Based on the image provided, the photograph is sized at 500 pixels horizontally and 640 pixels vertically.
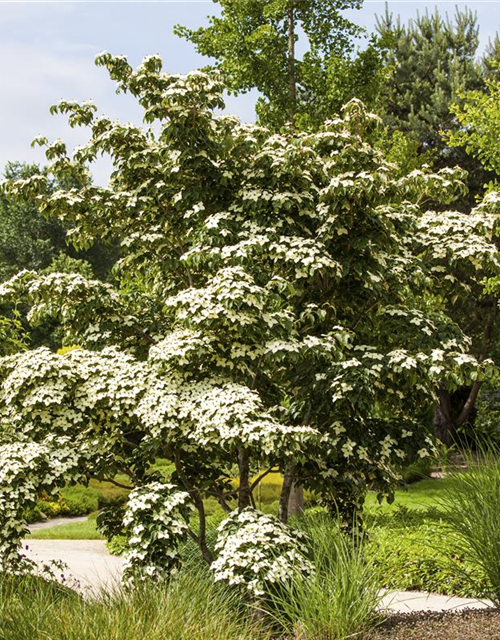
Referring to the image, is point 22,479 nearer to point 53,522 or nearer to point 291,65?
point 291,65

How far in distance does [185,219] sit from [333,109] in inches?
257

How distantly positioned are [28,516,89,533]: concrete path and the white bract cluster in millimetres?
8843

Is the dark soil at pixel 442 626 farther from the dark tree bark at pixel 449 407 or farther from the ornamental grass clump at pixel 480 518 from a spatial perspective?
the dark tree bark at pixel 449 407

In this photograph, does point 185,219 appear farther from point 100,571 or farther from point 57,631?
point 100,571

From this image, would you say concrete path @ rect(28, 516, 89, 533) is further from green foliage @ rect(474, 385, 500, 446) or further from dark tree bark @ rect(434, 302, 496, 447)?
green foliage @ rect(474, 385, 500, 446)

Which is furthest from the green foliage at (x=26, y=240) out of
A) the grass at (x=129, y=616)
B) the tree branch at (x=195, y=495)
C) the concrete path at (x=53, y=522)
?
the grass at (x=129, y=616)

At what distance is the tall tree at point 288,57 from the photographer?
39.6 ft

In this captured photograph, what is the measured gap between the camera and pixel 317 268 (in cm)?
570

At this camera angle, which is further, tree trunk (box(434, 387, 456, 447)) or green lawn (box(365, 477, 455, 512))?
tree trunk (box(434, 387, 456, 447))

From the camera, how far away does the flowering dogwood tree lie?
18.0 feet

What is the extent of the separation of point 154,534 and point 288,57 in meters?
9.71

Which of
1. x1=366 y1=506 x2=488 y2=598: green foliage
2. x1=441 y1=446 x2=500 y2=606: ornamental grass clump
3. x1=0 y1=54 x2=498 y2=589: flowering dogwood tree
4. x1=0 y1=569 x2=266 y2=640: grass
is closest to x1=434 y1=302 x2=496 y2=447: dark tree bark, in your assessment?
x1=366 y1=506 x2=488 y2=598: green foliage

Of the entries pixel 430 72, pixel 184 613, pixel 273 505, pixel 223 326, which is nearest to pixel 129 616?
pixel 184 613

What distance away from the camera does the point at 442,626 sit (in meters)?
4.75
